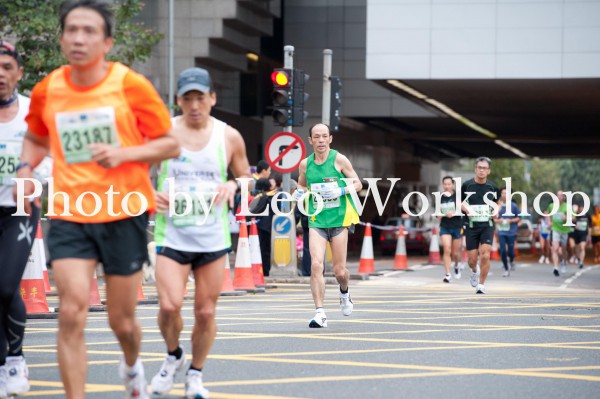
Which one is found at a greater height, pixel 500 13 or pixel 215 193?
pixel 500 13

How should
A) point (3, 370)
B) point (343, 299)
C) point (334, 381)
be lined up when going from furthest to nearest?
point (343, 299)
point (334, 381)
point (3, 370)

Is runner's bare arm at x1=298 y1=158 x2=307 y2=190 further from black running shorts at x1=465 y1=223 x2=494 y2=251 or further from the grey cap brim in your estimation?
black running shorts at x1=465 y1=223 x2=494 y2=251

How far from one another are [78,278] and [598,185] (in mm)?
124088

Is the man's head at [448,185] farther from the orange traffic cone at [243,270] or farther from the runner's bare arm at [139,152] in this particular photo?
the runner's bare arm at [139,152]

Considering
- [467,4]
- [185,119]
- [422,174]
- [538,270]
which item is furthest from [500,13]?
[422,174]

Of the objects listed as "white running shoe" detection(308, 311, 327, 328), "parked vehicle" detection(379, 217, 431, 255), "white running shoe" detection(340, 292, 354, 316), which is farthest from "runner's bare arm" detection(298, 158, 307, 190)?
"parked vehicle" detection(379, 217, 431, 255)

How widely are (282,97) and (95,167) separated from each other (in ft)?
51.0

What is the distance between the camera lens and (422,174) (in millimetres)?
68000

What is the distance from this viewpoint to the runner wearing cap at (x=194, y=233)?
7.88 metres

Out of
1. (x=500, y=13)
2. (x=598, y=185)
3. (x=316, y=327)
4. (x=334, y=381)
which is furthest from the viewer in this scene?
(x=598, y=185)

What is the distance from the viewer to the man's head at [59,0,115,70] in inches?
261

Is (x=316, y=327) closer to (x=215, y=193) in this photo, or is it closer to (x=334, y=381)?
(x=334, y=381)

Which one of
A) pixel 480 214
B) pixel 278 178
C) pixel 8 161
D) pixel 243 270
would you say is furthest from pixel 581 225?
pixel 8 161

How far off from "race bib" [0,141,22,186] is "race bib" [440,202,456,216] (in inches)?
650
